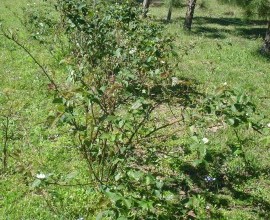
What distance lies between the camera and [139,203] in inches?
160

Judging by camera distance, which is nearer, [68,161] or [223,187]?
[223,187]

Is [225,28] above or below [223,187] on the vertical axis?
above

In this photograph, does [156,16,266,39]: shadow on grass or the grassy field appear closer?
the grassy field

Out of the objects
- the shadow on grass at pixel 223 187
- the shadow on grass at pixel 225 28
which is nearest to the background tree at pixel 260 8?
the shadow on grass at pixel 225 28

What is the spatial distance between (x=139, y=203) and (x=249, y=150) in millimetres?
5458

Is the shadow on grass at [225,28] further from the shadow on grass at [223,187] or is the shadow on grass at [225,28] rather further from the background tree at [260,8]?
the shadow on grass at [223,187]

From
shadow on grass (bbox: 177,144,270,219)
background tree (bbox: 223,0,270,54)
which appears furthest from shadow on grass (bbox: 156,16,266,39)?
shadow on grass (bbox: 177,144,270,219)

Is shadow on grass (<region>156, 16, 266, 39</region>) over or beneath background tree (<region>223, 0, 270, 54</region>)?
beneath

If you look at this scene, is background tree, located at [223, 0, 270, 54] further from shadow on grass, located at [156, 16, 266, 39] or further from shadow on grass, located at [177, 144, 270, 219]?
shadow on grass, located at [177, 144, 270, 219]

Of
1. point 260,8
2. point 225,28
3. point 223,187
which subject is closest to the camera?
point 223,187

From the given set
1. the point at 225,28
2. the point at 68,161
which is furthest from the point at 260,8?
the point at 68,161

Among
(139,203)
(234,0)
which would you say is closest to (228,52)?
(234,0)

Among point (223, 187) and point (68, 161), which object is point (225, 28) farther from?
point (68, 161)

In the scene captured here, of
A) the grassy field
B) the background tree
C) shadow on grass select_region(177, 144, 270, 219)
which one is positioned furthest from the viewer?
the background tree
